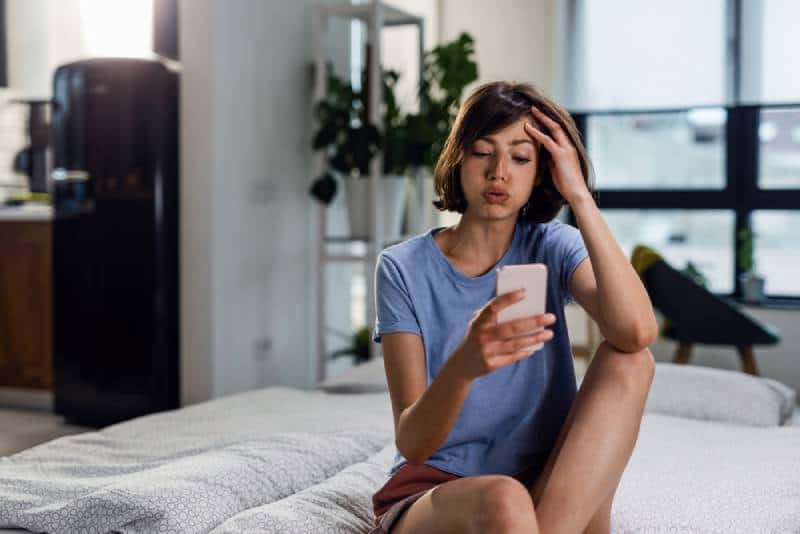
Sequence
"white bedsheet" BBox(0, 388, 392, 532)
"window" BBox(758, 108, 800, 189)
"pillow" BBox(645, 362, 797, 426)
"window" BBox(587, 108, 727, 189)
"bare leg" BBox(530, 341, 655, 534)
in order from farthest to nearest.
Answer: "window" BBox(587, 108, 727, 189), "window" BBox(758, 108, 800, 189), "pillow" BBox(645, 362, 797, 426), "white bedsheet" BBox(0, 388, 392, 532), "bare leg" BBox(530, 341, 655, 534)

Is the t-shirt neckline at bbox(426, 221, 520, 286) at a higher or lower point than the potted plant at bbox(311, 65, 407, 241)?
lower

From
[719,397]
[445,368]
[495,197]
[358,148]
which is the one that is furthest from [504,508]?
[358,148]

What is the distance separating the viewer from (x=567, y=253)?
1451mm

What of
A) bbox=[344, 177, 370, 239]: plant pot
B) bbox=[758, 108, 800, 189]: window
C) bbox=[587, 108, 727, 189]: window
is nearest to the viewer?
bbox=[344, 177, 370, 239]: plant pot

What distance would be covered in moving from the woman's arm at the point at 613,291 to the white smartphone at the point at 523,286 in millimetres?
245

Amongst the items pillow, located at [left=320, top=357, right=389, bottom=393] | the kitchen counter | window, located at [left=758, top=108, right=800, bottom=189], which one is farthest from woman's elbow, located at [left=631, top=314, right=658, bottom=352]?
window, located at [left=758, top=108, right=800, bottom=189]

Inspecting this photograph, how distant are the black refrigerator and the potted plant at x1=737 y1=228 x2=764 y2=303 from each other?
2.88 m

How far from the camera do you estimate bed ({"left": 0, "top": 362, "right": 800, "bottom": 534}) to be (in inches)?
57.4

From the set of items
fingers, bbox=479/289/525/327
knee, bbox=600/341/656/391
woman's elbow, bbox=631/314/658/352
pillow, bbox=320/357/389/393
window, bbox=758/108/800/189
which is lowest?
pillow, bbox=320/357/389/393

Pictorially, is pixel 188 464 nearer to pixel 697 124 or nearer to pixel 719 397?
pixel 719 397

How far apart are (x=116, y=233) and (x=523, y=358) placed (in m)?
2.73

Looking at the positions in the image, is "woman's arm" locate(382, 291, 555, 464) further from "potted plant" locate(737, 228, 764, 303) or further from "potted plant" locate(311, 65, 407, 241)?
"potted plant" locate(737, 228, 764, 303)

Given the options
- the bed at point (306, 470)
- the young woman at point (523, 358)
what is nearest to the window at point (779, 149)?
the bed at point (306, 470)

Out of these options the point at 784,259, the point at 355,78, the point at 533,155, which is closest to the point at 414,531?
the point at 533,155
